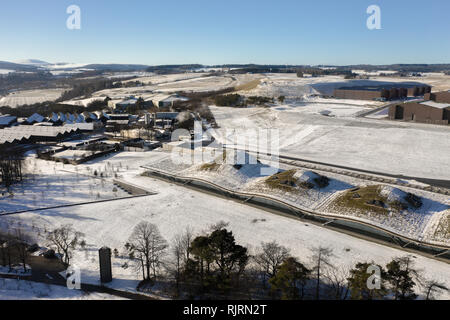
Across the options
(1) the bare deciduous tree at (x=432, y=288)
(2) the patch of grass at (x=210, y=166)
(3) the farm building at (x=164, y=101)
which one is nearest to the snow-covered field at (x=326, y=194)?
(2) the patch of grass at (x=210, y=166)

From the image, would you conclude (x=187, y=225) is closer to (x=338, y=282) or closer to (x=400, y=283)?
(x=338, y=282)

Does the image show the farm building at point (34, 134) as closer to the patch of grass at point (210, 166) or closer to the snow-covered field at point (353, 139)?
the snow-covered field at point (353, 139)

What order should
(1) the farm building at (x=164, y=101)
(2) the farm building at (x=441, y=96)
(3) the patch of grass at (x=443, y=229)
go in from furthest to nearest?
1. (1) the farm building at (x=164, y=101)
2. (2) the farm building at (x=441, y=96)
3. (3) the patch of grass at (x=443, y=229)

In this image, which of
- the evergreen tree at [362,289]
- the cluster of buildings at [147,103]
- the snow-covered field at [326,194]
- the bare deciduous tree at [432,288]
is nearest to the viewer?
the evergreen tree at [362,289]

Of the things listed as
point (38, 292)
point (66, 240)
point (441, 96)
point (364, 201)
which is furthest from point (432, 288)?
point (441, 96)

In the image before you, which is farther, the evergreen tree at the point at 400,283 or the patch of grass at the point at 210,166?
the patch of grass at the point at 210,166

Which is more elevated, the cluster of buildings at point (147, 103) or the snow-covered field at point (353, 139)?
the cluster of buildings at point (147, 103)
